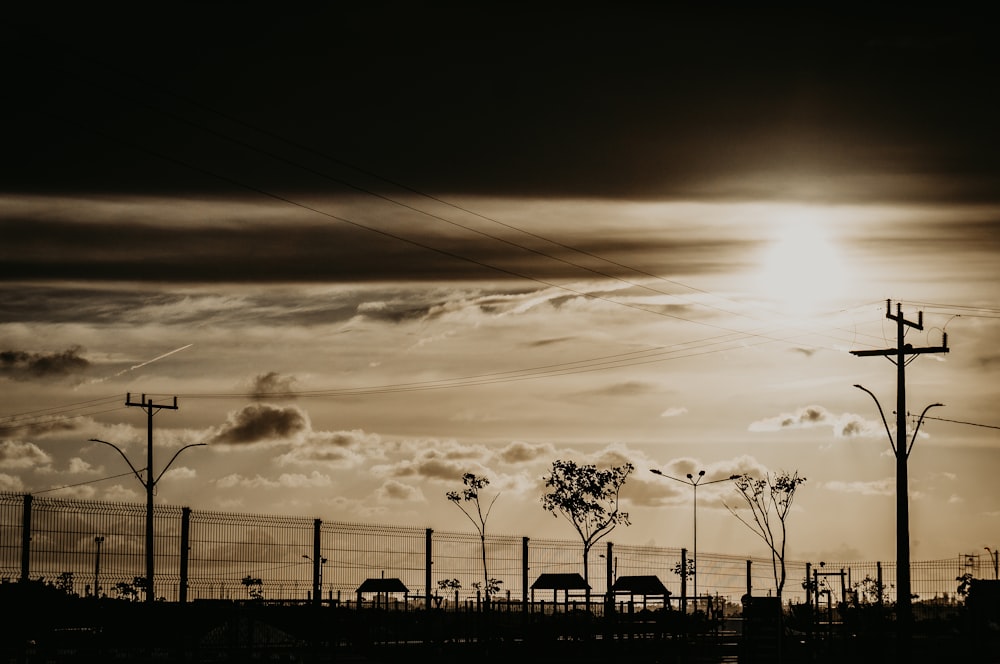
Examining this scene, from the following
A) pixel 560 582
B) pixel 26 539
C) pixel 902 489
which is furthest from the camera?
pixel 560 582

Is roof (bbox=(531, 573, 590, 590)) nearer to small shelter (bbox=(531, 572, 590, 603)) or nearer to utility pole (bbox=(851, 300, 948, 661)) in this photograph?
small shelter (bbox=(531, 572, 590, 603))

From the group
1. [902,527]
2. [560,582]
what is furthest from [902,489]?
[560,582]

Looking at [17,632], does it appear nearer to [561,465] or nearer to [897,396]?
[897,396]

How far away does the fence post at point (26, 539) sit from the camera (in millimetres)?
27094

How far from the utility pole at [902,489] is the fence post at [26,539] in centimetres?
3017

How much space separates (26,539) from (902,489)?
32764mm

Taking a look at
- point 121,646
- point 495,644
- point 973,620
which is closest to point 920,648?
point 973,620

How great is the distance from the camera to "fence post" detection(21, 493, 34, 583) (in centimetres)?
2709

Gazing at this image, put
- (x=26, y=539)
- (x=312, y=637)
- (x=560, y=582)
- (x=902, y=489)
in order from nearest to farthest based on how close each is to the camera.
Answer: (x=26, y=539), (x=312, y=637), (x=902, y=489), (x=560, y=582)

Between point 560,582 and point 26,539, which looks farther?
point 560,582

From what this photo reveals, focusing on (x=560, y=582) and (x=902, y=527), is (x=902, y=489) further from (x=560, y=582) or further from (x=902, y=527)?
(x=560, y=582)

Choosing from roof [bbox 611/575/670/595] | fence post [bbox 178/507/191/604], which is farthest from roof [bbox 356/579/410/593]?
roof [bbox 611/575/670/595]

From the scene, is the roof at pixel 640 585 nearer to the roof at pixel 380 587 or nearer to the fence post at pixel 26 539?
the roof at pixel 380 587

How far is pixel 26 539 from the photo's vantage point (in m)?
27.1
